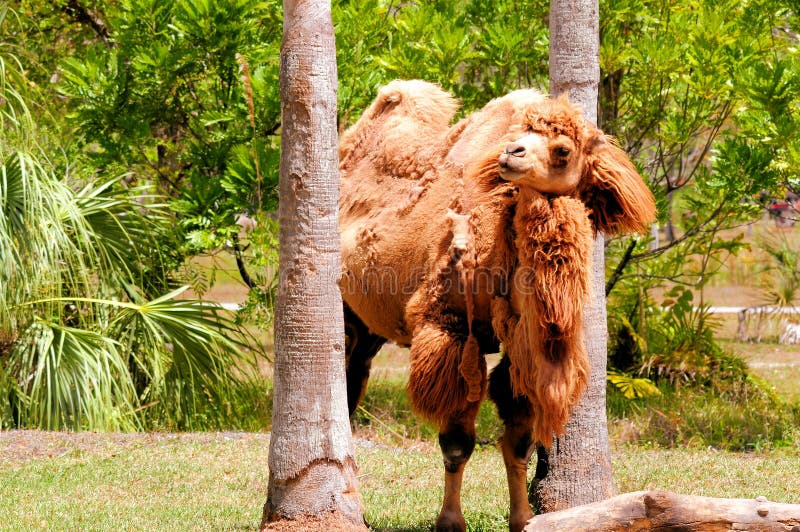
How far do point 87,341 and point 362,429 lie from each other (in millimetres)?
2788

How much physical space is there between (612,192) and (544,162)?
0.47 meters

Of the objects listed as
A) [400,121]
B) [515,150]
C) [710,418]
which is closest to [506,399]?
[515,150]

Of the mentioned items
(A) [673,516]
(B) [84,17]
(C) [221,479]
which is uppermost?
(B) [84,17]

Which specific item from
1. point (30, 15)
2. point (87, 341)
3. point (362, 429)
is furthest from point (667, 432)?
point (30, 15)

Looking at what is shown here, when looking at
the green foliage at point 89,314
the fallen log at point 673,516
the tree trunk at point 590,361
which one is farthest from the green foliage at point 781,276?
the fallen log at point 673,516

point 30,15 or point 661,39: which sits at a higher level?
point 30,15

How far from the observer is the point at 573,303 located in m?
4.59

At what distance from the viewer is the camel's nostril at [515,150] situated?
4590 millimetres

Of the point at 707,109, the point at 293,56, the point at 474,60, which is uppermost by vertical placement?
the point at 474,60

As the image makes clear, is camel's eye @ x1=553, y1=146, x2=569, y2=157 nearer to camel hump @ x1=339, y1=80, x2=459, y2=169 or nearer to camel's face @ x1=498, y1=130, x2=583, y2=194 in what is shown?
camel's face @ x1=498, y1=130, x2=583, y2=194

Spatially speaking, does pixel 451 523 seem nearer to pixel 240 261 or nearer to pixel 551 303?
pixel 551 303

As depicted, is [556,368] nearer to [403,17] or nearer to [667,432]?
[667,432]

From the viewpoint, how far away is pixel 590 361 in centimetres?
586

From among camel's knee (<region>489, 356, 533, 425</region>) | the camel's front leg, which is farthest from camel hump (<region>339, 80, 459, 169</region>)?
the camel's front leg
